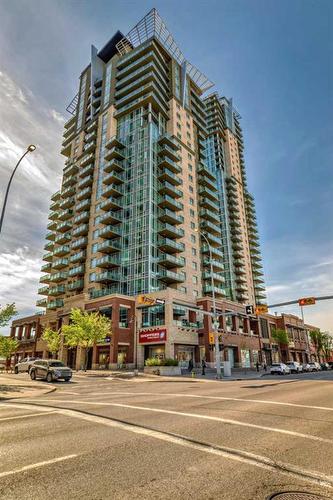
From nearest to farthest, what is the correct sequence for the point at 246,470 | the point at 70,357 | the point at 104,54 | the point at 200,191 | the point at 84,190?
the point at 246,470, the point at 70,357, the point at 84,190, the point at 200,191, the point at 104,54

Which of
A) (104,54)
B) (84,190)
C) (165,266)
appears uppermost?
(104,54)

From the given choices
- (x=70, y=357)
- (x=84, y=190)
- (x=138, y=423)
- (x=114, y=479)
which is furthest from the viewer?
(x=84, y=190)

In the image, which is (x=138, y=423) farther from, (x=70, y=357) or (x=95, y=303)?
(x=70, y=357)

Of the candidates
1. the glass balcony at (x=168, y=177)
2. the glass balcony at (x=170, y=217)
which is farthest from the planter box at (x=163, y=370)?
the glass balcony at (x=168, y=177)

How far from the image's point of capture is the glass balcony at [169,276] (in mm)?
50125

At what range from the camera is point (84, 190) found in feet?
211

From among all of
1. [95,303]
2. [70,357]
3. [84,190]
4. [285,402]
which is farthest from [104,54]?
[285,402]

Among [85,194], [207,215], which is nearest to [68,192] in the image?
[85,194]

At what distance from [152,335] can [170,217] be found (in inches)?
813

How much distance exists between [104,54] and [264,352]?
81.7 m

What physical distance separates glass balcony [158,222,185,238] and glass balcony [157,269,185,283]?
275 inches

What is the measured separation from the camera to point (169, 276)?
164 ft

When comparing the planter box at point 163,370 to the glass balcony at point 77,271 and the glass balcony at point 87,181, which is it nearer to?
the glass balcony at point 77,271

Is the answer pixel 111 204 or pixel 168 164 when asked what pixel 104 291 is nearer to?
pixel 111 204
